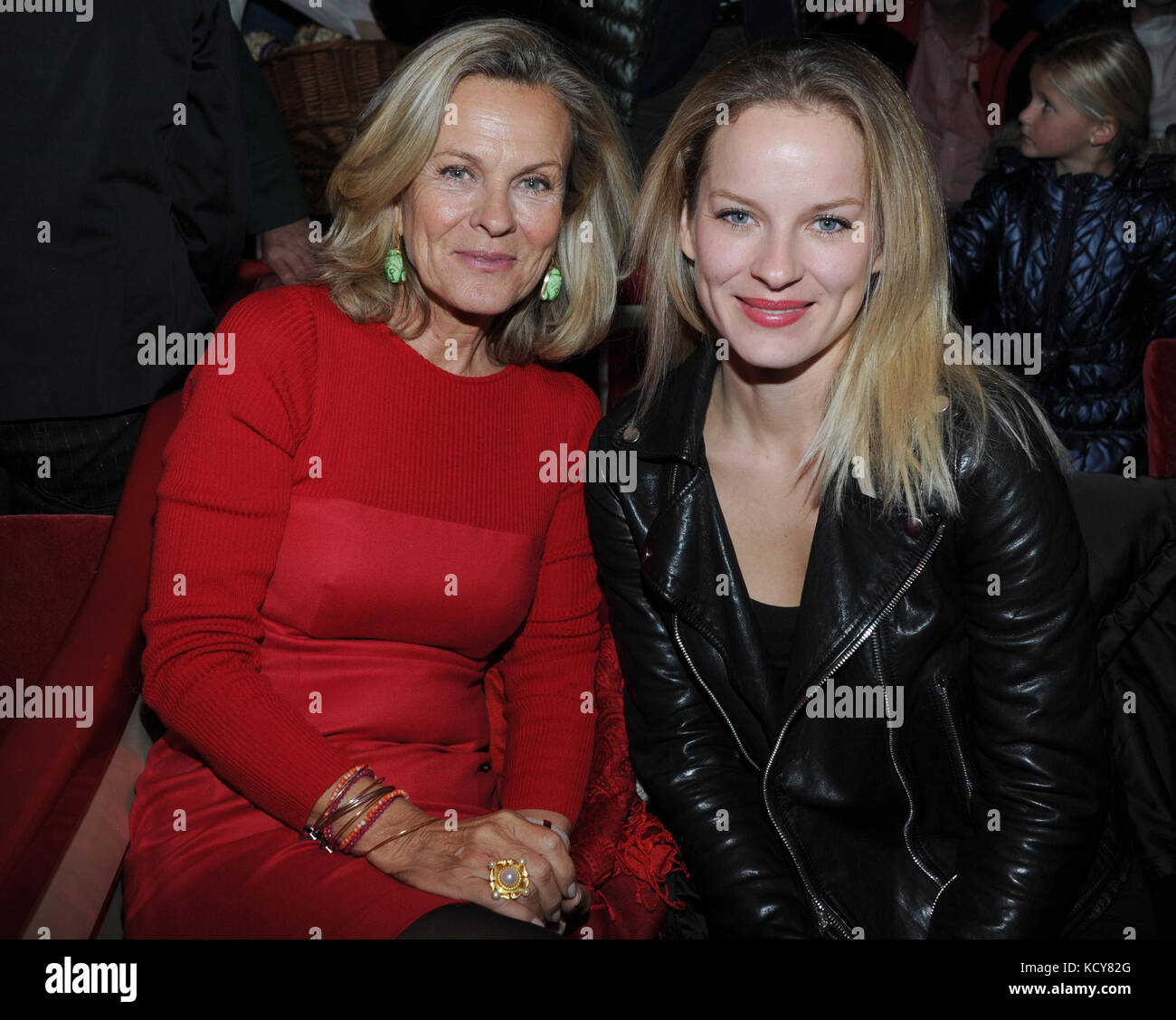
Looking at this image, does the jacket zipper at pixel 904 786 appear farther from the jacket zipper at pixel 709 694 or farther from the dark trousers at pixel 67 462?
the dark trousers at pixel 67 462

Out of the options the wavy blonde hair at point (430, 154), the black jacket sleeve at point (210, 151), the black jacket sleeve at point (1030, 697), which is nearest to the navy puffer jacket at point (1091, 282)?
the wavy blonde hair at point (430, 154)

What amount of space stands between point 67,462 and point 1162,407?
191 centimetres

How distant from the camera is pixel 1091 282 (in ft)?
9.48

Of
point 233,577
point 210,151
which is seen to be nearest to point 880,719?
point 233,577

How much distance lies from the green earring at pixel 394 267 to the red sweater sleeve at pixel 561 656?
0.34m

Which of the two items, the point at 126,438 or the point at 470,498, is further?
the point at 126,438

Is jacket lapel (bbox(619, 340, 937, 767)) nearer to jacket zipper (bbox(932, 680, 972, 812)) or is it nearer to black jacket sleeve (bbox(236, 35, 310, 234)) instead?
jacket zipper (bbox(932, 680, 972, 812))

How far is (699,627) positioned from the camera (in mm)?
1571

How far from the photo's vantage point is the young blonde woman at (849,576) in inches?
56.1
